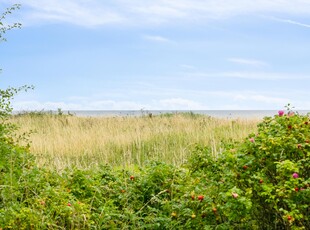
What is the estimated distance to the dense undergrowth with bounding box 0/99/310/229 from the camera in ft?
15.4

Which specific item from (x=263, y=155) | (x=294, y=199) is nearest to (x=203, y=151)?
(x=263, y=155)

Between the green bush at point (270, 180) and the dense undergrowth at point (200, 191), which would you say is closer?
the green bush at point (270, 180)

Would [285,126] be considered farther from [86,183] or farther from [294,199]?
[86,183]

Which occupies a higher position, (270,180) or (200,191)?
(270,180)

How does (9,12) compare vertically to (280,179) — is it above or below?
above

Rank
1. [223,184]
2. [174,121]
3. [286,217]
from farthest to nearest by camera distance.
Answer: [174,121] < [223,184] < [286,217]

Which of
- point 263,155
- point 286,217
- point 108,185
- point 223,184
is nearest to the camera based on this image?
point 286,217

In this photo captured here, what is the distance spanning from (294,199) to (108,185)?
3184 mm

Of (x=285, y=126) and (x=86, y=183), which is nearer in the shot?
(x=285, y=126)

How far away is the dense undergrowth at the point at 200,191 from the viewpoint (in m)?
4.71

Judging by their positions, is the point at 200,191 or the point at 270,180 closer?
the point at 270,180

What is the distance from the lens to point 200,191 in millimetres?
5629

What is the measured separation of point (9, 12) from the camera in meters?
9.03

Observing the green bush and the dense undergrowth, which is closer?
the green bush
